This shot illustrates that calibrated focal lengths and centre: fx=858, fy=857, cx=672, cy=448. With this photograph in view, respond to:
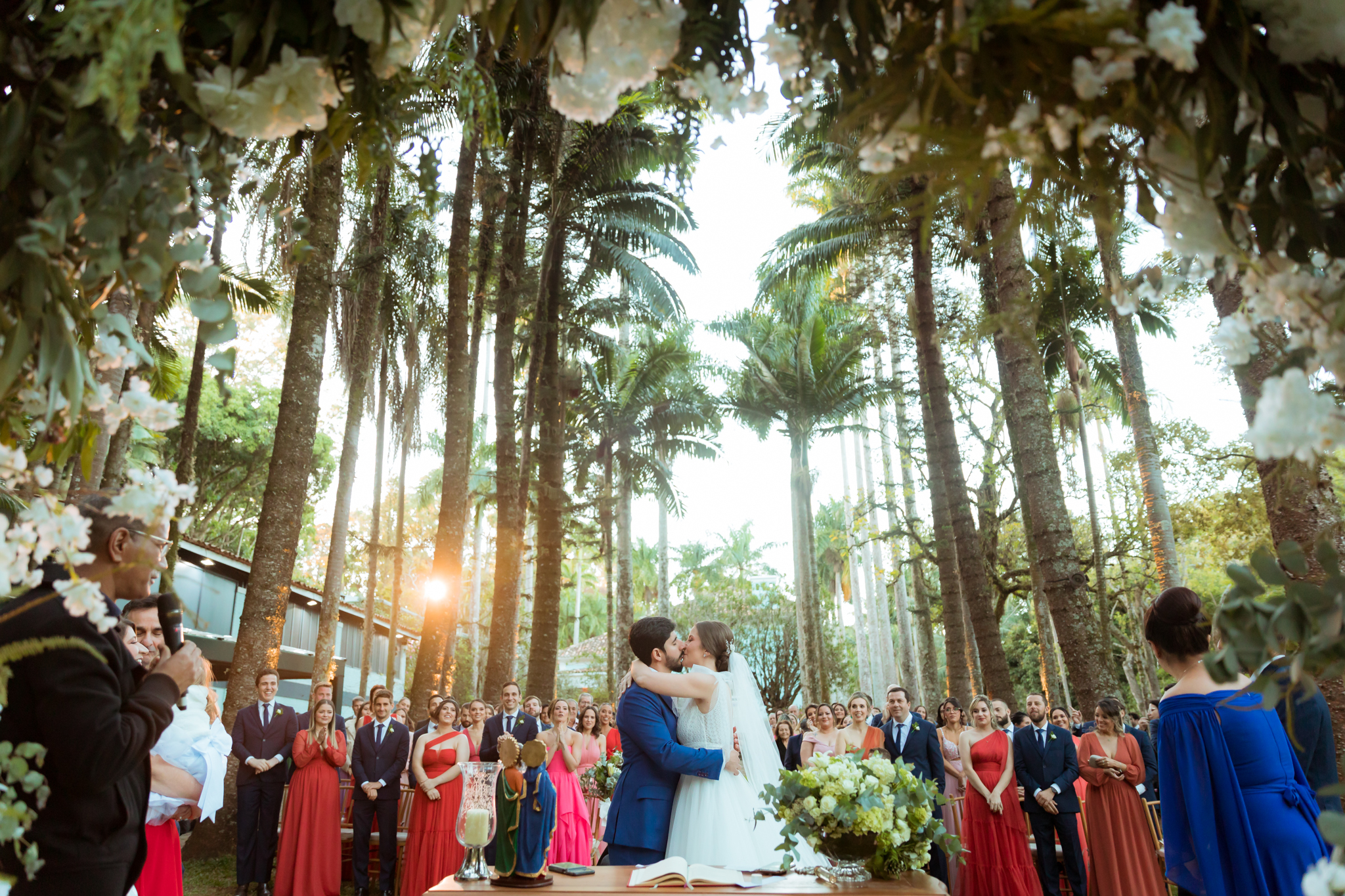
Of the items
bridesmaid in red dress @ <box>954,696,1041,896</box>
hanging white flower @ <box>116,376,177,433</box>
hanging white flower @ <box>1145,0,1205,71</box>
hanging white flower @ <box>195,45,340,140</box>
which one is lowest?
bridesmaid in red dress @ <box>954,696,1041,896</box>

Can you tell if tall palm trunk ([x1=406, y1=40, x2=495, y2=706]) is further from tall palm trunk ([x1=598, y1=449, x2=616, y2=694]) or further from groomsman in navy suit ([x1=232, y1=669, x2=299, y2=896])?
tall palm trunk ([x1=598, y1=449, x2=616, y2=694])

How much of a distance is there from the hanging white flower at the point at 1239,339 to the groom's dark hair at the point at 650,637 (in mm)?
3206

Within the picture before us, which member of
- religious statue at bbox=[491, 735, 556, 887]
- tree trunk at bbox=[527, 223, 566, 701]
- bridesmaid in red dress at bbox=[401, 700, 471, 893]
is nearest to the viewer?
religious statue at bbox=[491, 735, 556, 887]

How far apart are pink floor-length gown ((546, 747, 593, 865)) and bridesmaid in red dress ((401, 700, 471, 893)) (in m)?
0.93

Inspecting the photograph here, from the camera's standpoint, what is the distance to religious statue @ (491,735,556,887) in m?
3.28

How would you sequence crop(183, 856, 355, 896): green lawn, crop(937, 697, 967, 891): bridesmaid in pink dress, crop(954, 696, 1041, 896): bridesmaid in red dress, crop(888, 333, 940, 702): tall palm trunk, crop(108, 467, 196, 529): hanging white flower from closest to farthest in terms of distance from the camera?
crop(108, 467, 196, 529): hanging white flower → crop(954, 696, 1041, 896): bridesmaid in red dress → crop(183, 856, 355, 896): green lawn → crop(937, 697, 967, 891): bridesmaid in pink dress → crop(888, 333, 940, 702): tall palm trunk

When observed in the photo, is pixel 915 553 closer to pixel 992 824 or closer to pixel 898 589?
pixel 898 589

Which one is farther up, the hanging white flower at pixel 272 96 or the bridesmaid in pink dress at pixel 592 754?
the hanging white flower at pixel 272 96

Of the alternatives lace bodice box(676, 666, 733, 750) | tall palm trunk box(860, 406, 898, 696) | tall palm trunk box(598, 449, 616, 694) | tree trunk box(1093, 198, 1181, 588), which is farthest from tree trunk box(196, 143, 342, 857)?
tall palm trunk box(860, 406, 898, 696)

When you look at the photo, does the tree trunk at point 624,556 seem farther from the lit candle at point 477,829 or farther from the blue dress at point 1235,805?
the blue dress at point 1235,805

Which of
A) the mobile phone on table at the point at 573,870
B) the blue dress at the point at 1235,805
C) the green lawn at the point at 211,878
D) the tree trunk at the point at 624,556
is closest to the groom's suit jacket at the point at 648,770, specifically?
the mobile phone on table at the point at 573,870

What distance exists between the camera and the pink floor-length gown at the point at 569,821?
27.2 feet

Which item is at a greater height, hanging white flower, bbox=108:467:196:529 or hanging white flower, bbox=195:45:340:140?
hanging white flower, bbox=195:45:340:140

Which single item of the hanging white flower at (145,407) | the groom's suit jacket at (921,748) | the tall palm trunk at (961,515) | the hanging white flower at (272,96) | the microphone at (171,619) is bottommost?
the groom's suit jacket at (921,748)
